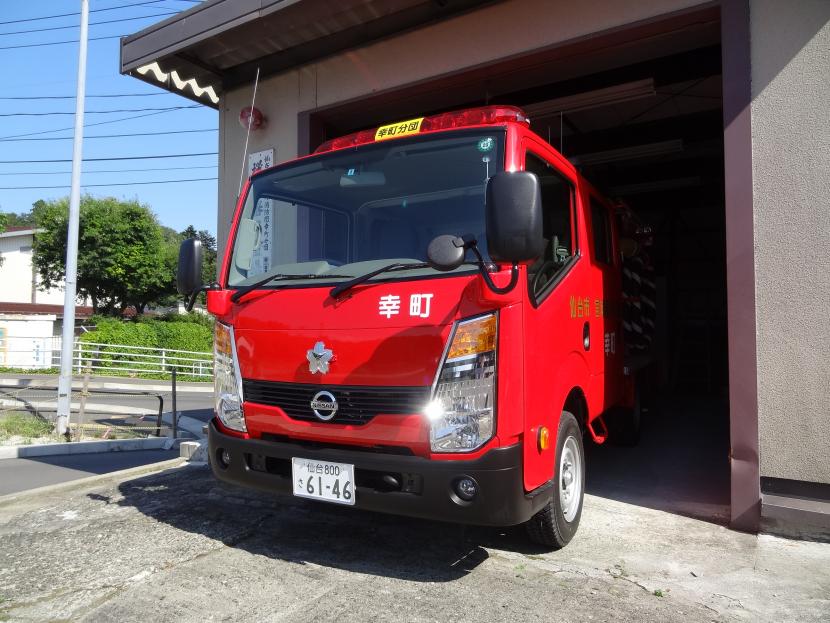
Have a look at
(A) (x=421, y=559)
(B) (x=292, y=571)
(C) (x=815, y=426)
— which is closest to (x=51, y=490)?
(B) (x=292, y=571)

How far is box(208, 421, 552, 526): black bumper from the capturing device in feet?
9.31

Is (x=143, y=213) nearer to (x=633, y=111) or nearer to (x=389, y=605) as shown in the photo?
(x=633, y=111)

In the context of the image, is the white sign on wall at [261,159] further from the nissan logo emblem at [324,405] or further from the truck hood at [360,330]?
the nissan logo emblem at [324,405]

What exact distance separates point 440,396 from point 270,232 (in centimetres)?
171

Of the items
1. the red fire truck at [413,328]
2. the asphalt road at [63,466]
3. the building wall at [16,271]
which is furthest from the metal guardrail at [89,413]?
the building wall at [16,271]

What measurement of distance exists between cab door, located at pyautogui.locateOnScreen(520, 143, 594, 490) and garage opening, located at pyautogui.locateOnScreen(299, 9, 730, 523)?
1.66 meters

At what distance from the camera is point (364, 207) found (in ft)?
12.0

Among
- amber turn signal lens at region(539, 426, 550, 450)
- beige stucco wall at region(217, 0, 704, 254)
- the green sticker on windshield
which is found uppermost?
beige stucco wall at region(217, 0, 704, 254)

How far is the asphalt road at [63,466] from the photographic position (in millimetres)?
6832

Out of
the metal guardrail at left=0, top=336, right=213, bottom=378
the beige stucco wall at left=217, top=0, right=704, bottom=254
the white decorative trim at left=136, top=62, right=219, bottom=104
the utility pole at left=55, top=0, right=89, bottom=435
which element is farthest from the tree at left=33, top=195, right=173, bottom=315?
the beige stucco wall at left=217, top=0, right=704, bottom=254

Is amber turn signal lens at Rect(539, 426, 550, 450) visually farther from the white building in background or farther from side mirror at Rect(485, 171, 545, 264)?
the white building in background

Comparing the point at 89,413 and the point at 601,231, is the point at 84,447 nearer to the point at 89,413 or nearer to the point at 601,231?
the point at 89,413

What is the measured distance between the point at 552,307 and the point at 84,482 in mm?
4239

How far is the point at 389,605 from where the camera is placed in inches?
112
